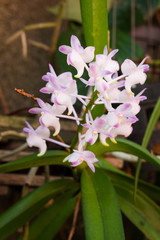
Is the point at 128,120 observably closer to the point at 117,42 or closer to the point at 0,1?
the point at 117,42

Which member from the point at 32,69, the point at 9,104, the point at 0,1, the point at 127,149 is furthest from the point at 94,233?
the point at 0,1

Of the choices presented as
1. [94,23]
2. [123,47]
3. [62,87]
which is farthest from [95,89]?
[123,47]

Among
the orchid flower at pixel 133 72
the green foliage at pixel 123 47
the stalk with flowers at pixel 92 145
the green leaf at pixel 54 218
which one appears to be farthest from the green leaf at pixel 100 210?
the green foliage at pixel 123 47

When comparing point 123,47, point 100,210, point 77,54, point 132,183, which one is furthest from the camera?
point 123,47

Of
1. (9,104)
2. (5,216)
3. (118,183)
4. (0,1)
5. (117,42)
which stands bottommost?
(5,216)

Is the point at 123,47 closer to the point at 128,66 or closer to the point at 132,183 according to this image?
the point at 132,183

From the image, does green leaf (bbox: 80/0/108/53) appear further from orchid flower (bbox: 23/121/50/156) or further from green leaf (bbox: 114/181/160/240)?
green leaf (bbox: 114/181/160/240)
